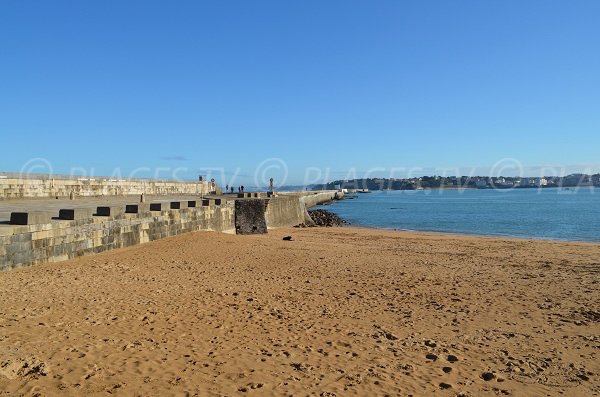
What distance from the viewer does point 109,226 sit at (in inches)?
451

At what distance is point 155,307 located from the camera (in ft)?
22.6

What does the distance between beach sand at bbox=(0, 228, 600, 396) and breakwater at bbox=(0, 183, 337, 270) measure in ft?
1.31

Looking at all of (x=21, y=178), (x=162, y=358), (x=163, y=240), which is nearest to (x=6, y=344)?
(x=162, y=358)

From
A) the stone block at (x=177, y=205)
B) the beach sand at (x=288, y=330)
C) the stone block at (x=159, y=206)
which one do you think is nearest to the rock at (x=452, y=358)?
the beach sand at (x=288, y=330)

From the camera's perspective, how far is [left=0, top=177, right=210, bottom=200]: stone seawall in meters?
18.0

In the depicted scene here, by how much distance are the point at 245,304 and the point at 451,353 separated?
3303 millimetres

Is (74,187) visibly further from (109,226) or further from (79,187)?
(109,226)

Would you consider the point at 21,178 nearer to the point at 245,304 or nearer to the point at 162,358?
the point at 245,304

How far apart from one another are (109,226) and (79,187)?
12115mm

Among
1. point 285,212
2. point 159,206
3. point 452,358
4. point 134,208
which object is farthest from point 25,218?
point 285,212

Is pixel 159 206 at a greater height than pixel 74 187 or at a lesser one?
lesser

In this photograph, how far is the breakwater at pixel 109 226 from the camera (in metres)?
8.68

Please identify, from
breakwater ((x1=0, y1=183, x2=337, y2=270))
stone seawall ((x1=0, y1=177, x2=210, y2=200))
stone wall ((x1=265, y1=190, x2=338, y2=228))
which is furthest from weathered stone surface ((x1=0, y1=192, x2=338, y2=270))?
stone seawall ((x1=0, y1=177, x2=210, y2=200))

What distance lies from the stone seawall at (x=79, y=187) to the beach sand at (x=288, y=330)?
988cm
